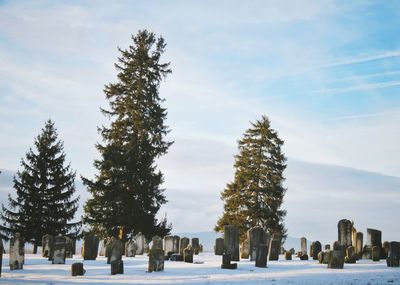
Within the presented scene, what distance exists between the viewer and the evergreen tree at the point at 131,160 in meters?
32.4

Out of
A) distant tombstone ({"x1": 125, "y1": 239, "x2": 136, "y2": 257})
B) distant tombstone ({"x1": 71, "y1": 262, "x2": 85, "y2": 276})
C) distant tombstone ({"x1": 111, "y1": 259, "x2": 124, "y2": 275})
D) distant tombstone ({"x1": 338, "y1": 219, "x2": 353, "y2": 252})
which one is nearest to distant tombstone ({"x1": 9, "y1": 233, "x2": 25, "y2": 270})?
distant tombstone ({"x1": 71, "y1": 262, "x2": 85, "y2": 276})

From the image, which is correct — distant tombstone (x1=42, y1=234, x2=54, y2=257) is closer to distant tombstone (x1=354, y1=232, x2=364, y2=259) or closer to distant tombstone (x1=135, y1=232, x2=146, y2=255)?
distant tombstone (x1=135, y1=232, x2=146, y2=255)

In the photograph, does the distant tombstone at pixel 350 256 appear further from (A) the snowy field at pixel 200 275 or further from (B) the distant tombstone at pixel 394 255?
(A) the snowy field at pixel 200 275

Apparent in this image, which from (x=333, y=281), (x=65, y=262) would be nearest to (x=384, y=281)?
(x=333, y=281)

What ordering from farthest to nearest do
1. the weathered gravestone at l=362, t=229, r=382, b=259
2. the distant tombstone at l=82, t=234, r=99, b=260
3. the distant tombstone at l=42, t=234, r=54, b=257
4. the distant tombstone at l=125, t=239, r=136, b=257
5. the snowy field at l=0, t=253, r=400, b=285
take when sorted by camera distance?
the weathered gravestone at l=362, t=229, r=382, b=259 < the distant tombstone at l=125, t=239, r=136, b=257 < the distant tombstone at l=42, t=234, r=54, b=257 < the distant tombstone at l=82, t=234, r=99, b=260 < the snowy field at l=0, t=253, r=400, b=285

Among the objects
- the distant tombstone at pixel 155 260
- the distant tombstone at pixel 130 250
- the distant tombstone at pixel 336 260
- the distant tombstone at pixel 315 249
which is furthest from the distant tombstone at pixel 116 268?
the distant tombstone at pixel 315 249

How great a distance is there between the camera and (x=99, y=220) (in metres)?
32.2

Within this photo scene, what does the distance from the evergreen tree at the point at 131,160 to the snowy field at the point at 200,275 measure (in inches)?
527

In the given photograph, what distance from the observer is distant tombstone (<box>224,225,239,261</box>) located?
22.0 meters

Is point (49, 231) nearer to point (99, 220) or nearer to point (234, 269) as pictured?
point (99, 220)

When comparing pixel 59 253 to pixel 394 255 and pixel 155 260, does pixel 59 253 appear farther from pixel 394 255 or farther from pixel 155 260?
pixel 394 255

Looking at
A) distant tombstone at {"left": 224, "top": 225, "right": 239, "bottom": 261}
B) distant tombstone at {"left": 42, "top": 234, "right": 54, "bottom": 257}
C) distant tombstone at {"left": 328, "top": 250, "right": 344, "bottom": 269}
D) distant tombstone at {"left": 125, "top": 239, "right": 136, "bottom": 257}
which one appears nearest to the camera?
distant tombstone at {"left": 328, "top": 250, "right": 344, "bottom": 269}

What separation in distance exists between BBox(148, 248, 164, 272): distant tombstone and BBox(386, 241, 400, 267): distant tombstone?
31.9 feet

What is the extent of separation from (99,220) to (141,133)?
7.25 metres
